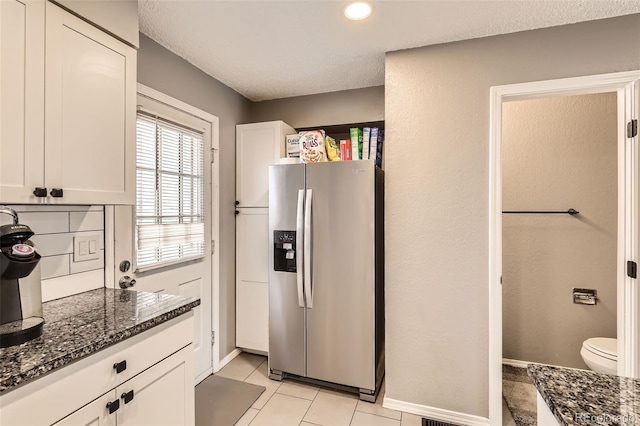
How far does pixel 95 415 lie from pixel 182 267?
132cm

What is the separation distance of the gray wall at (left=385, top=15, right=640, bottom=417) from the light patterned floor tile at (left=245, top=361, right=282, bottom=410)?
0.90 meters

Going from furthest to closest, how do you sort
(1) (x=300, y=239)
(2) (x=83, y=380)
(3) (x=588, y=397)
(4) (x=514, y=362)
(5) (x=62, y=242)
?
1. (4) (x=514, y=362)
2. (1) (x=300, y=239)
3. (5) (x=62, y=242)
4. (2) (x=83, y=380)
5. (3) (x=588, y=397)

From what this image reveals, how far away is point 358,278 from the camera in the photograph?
2236 mm

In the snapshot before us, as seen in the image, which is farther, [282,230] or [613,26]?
[282,230]

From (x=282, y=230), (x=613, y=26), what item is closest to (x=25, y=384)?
(x=282, y=230)

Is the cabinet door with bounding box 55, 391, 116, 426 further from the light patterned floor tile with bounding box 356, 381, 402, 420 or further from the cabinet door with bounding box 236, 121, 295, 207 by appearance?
the cabinet door with bounding box 236, 121, 295, 207

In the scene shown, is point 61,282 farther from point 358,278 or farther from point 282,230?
point 358,278

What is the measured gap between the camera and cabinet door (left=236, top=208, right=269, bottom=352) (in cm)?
277

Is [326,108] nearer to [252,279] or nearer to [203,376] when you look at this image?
[252,279]

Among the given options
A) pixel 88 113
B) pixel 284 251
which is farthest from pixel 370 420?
pixel 88 113

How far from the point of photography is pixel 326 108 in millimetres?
2945

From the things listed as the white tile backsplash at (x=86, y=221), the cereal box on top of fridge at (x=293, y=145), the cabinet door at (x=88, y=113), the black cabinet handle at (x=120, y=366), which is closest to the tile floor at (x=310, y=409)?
the black cabinet handle at (x=120, y=366)

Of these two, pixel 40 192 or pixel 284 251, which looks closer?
pixel 40 192

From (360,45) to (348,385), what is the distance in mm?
2446
